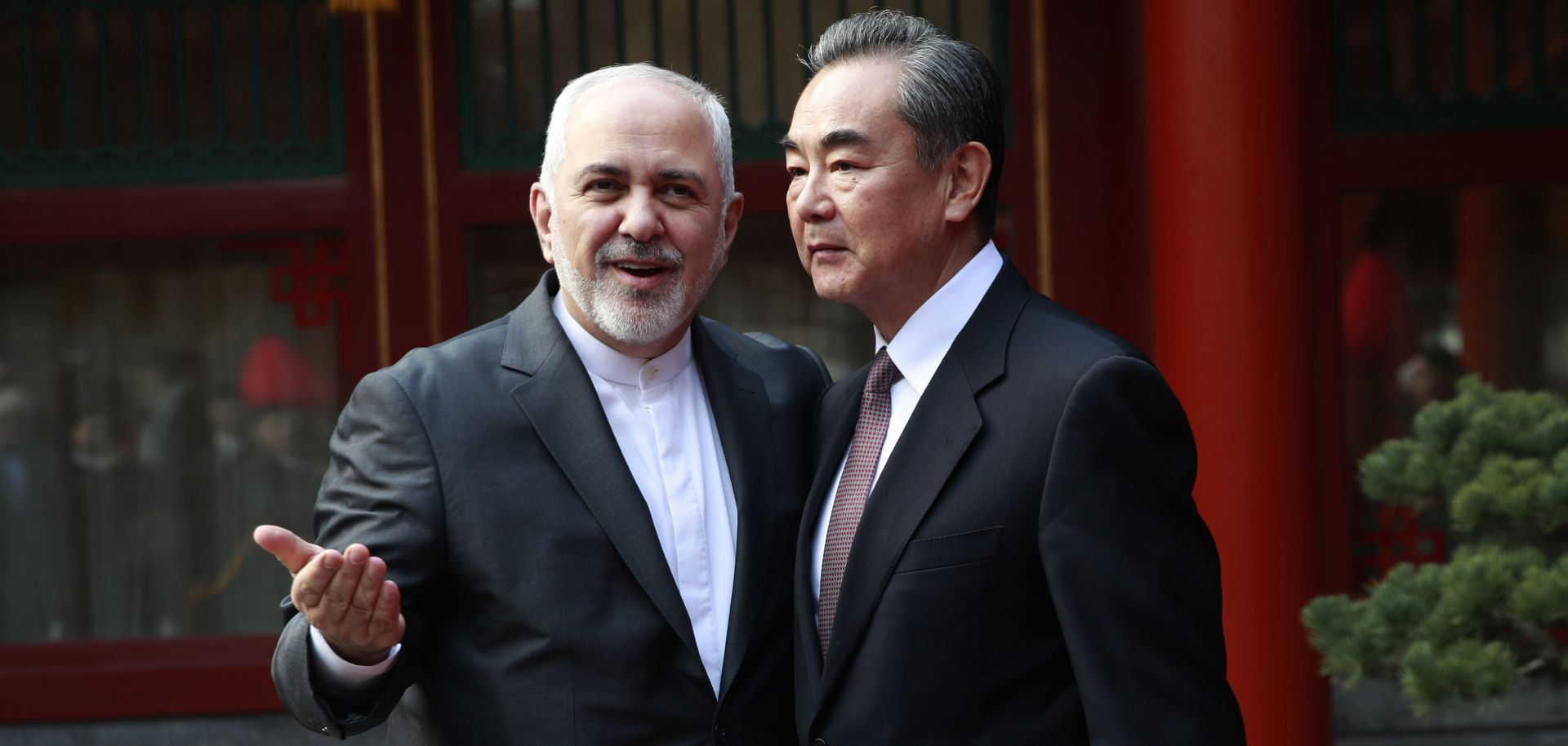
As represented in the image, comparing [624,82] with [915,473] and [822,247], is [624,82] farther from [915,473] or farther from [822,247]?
[915,473]

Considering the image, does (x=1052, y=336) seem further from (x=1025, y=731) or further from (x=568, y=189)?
(x=568, y=189)

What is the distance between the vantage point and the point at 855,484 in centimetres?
212

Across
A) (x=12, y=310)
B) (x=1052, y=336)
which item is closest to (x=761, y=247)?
(x=12, y=310)

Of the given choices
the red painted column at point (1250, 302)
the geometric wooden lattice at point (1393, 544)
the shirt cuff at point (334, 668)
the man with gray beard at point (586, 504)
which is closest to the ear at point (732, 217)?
the man with gray beard at point (586, 504)

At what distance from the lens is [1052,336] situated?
6.63 ft

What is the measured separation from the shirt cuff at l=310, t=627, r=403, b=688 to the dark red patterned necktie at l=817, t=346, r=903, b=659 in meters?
0.60

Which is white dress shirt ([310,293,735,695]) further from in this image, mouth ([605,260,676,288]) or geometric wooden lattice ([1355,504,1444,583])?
geometric wooden lattice ([1355,504,1444,583])

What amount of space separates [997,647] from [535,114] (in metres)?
3.44

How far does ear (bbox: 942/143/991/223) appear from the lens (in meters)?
2.14

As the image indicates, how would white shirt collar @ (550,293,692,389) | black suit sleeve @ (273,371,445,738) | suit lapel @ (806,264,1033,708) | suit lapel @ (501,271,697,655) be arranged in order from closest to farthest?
1. suit lapel @ (806,264,1033,708)
2. black suit sleeve @ (273,371,445,738)
3. suit lapel @ (501,271,697,655)
4. white shirt collar @ (550,293,692,389)

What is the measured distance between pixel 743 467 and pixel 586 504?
0.26 meters

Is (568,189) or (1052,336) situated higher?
(568,189)

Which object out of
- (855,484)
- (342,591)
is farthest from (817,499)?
(342,591)

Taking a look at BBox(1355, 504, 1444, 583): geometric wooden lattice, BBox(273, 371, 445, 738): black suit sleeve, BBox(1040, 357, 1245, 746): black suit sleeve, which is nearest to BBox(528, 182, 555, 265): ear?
BBox(273, 371, 445, 738): black suit sleeve
